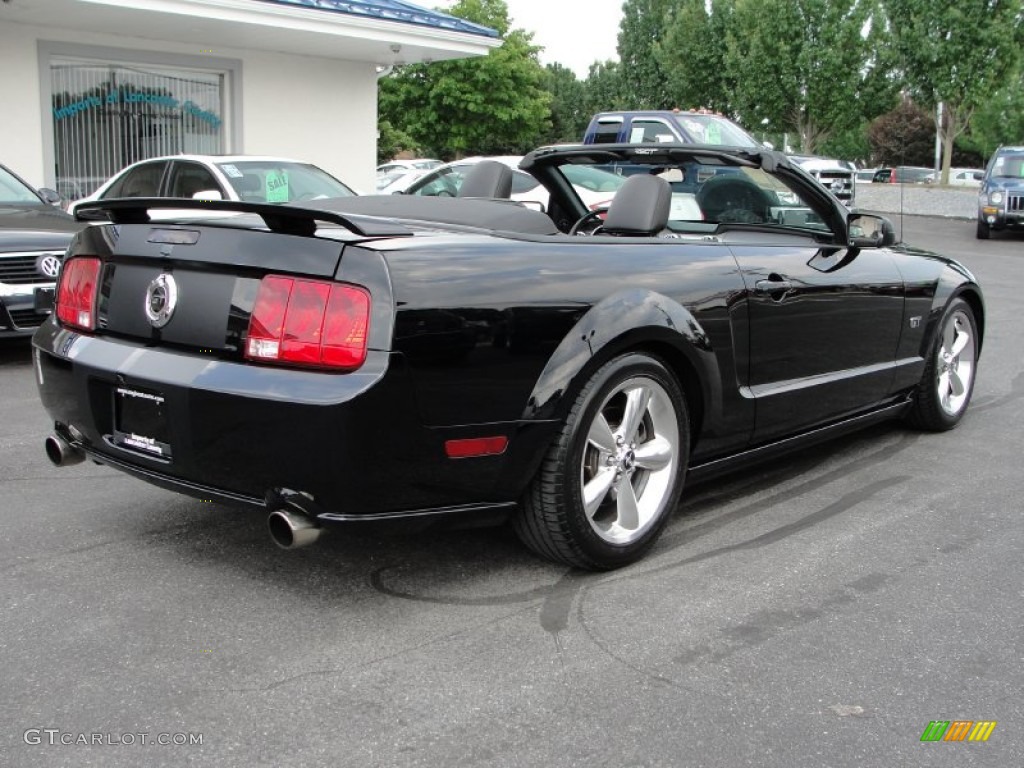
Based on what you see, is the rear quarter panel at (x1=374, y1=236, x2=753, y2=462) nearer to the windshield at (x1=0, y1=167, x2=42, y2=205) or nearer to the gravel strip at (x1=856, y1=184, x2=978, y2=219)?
the windshield at (x1=0, y1=167, x2=42, y2=205)

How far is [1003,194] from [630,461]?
67.0ft

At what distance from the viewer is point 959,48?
27.7 m

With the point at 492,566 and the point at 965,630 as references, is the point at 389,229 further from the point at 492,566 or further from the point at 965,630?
the point at 965,630

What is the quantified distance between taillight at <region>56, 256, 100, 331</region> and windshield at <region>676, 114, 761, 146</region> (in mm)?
11870

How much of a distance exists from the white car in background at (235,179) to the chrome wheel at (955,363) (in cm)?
596

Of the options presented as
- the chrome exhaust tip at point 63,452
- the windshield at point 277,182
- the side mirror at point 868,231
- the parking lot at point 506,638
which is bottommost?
the parking lot at point 506,638

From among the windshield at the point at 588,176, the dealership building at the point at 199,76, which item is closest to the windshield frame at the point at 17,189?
the dealership building at the point at 199,76

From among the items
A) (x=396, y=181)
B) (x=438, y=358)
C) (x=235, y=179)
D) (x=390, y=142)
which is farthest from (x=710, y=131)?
(x=390, y=142)

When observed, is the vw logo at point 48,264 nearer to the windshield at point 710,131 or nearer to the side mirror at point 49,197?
the side mirror at point 49,197

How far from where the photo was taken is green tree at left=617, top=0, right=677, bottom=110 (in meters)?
51.7

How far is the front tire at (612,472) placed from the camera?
3.38m

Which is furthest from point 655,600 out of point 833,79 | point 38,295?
point 833,79

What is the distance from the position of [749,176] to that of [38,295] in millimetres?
4564

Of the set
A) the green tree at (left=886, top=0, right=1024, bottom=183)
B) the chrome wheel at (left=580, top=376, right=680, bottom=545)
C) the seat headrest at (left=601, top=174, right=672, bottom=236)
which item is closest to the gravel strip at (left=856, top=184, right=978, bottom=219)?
the green tree at (left=886, top=0, right=1024, bottom=183)
